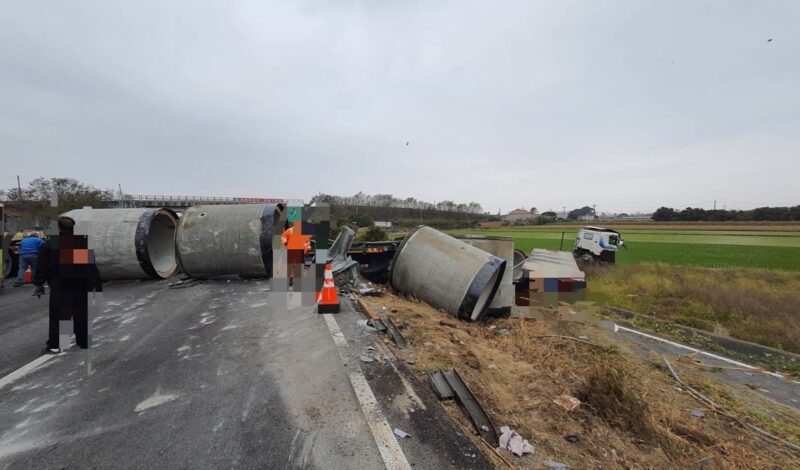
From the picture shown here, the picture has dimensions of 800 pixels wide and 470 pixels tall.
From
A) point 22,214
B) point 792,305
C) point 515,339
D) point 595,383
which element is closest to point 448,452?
point 595,383

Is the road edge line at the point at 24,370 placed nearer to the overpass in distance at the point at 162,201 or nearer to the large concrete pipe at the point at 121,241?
the large concrete pipe at the point at 121,241

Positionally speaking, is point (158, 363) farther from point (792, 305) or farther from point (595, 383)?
point (792, 305)

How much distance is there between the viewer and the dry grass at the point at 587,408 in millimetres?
2414

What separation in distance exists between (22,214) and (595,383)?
170ft

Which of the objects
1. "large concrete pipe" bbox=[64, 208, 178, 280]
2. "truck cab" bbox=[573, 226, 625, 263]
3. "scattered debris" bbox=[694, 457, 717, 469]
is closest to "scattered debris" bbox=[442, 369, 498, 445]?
"scattered debris" bbox=[694, 457, 717, 469]

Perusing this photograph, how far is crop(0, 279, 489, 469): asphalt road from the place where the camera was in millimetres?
2131

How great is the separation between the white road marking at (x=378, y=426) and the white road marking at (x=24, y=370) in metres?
3.19

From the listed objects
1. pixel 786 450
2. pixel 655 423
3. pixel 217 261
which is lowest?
pixel 786 450

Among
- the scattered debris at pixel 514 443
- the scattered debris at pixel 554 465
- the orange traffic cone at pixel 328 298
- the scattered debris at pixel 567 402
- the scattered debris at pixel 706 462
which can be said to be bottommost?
the scattered debris at pixel 706 462

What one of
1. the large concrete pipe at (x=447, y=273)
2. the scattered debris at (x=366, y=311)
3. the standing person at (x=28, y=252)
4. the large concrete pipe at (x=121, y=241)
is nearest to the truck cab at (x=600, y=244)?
the large concrete pipe at (x=447, y=273)

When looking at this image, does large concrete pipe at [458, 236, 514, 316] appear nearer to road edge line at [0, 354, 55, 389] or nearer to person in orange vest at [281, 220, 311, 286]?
person in orange vest at [281, 220, 311, 286]

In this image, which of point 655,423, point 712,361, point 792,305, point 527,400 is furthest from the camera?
point 792,305

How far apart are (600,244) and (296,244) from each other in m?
16.5

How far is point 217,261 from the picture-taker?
7.66 m
